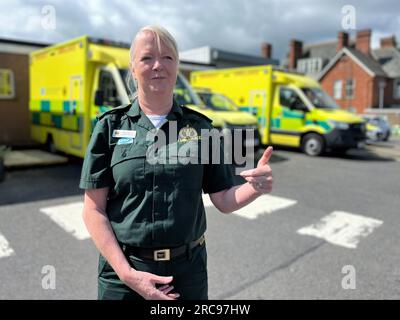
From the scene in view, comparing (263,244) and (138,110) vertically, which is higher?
(138,110)

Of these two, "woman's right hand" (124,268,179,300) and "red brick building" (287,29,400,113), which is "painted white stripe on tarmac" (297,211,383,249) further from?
"red brick building" (287,29,400,113)

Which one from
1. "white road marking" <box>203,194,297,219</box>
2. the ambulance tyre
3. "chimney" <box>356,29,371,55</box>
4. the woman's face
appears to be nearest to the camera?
the woman's face

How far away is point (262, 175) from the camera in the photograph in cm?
158

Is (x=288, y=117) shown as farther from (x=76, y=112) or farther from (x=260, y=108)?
(x=76, y=112)

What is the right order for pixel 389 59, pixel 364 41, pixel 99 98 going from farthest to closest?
pixel 389 59 < pixel 364 41 < pixel 99 98

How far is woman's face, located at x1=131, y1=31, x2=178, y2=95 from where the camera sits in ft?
5.11

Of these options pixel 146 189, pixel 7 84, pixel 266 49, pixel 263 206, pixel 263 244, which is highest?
pixel 266 49

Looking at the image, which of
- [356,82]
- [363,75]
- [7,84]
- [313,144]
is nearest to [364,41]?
[363,75]

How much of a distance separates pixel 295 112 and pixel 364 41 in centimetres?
3014

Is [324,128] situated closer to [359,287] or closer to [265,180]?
[359,287]

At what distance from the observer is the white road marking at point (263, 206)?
224 inches

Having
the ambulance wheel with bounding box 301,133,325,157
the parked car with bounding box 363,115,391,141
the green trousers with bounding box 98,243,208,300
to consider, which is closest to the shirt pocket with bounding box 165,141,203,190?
the green trousers with bounding box 98,243,208,300

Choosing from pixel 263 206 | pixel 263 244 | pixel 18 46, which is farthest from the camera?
pixel 18 46
